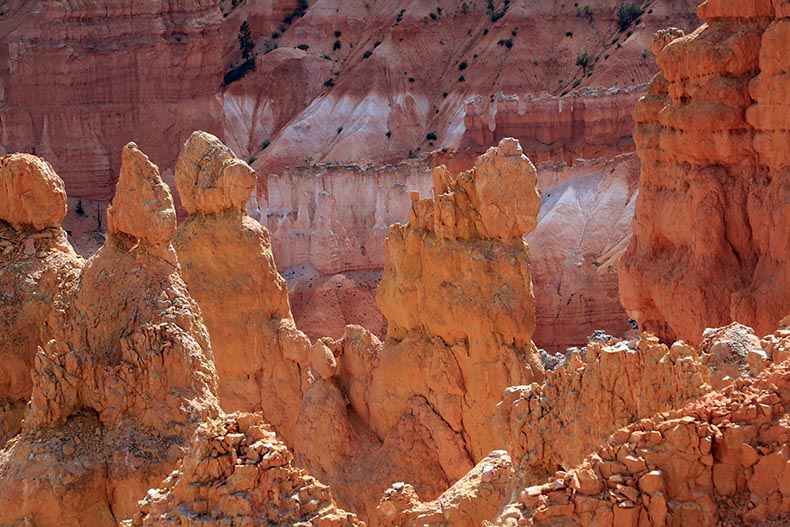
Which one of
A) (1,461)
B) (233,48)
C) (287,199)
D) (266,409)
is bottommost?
(1,461)

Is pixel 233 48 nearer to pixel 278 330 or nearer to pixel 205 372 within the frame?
pixel 278 330

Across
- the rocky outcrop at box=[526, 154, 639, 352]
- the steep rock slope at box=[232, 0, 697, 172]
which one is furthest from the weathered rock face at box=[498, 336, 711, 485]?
the steep rock slope at box=[232, 0, 697, 172]

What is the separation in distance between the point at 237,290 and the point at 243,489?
983cm

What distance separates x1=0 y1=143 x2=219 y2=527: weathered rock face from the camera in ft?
35.4

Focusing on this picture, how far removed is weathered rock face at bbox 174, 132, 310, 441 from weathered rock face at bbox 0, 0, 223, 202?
37255 mm

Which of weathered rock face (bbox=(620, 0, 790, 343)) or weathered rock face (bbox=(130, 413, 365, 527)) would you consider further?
weathered rock face (bbox=(620, 0, 790, 343))

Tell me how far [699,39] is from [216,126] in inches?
1641

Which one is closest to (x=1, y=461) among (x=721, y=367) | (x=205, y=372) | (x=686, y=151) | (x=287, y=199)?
(x=205, y=372)

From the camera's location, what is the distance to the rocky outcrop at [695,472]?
21.6 feet

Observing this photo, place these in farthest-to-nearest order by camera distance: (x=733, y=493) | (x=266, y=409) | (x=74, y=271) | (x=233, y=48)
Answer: (x=233, y=48), (x=266, y=409), (x=74, y=271), (x=733, y=493)

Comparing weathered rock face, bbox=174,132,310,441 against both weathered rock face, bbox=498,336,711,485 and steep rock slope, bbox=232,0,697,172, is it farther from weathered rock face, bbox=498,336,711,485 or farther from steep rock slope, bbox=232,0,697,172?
steep rock slope, bbox=232,0,697,172

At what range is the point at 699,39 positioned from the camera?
18.2m

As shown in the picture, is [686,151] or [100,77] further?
[100,77]

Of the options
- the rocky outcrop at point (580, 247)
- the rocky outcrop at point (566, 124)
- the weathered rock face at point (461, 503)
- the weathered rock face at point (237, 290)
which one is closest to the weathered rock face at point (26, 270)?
the weathered rock face at point (461, 503)
